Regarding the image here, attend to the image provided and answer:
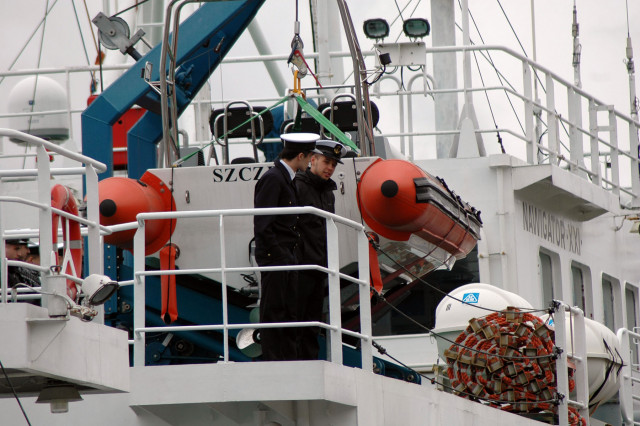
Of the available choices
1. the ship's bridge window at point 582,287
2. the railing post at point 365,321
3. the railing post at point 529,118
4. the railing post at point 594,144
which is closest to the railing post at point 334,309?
the railing post at point 365,321

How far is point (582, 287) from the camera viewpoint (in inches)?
526

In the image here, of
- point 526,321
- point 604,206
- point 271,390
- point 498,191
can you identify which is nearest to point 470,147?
point 498,191

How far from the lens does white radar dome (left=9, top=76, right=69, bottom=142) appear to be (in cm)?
1432

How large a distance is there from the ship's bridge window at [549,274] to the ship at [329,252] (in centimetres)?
2

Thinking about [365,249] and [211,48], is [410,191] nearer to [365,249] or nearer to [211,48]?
[365,249]

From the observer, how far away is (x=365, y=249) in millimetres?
6996

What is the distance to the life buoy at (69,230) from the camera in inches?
226

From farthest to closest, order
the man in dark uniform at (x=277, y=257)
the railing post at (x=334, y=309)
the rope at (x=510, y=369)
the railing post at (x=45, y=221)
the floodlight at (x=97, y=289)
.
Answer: the rope at (x=510, y=369) → the man in dark uniform at (x=277, y=257) → the railing post at (x=334, y=309) → the floodlight at (x=97, y=289) → the railing post at (x=45, y=221)

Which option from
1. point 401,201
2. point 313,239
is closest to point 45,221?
point 313,239

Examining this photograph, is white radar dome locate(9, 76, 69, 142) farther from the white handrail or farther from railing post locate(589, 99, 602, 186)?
the white handrail

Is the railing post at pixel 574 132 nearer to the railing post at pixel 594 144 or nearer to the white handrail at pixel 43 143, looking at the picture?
the railing post at pixel 594 144

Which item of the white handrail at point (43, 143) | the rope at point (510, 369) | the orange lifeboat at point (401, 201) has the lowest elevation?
the rope at point (510, 369)

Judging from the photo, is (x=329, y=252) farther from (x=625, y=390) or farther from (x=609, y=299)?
(x=609, y=299)

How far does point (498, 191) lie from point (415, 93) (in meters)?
1.29
